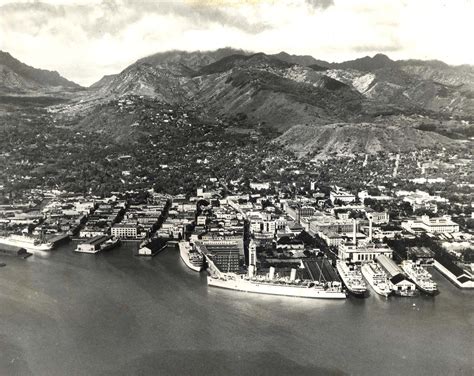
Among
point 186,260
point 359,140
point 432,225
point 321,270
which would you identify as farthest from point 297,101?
point 321,270

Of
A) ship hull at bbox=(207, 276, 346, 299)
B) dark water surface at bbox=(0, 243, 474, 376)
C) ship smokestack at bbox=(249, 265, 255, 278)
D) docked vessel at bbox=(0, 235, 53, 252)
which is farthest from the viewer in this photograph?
docked vessel at bbox=(0, 235, 53, 252)

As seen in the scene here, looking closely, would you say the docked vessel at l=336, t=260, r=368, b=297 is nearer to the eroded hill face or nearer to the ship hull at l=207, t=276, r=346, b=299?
the ship hull at l=207, t=276, r=346, b=299

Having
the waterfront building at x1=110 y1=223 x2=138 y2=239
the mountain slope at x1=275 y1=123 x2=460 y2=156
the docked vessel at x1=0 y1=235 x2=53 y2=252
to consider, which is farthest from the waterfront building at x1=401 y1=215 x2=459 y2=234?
the mountain slope at x1=275 y1=123 x2=460 y2=156

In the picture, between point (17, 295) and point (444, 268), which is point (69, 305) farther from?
point (444, 268)

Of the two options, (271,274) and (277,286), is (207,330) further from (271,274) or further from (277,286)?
(271,274)

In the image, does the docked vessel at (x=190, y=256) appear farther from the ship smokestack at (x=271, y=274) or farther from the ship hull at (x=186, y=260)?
the ship smokestack at (x=271, y=274)

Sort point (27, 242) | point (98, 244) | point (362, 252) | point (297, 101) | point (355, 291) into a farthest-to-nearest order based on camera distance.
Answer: point (297, 101)
point (27, 242)
point (98, 244)
point (362, 252)
point (355, 291)
